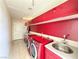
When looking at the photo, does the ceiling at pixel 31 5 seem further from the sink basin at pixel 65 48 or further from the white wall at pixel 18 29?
the white wall at pixel 18 29

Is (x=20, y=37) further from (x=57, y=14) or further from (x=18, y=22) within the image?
(x=57, y=14)

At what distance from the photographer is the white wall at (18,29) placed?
1094cm

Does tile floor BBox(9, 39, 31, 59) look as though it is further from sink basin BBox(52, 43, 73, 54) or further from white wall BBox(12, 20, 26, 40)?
white wall BBox(12, 20, 26, 40)

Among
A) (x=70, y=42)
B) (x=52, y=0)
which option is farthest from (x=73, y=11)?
(x=52, y=0)

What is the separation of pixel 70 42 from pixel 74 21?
0.43 m

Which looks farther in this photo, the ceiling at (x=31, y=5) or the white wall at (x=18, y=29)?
the white wall at (x=18, y=29)

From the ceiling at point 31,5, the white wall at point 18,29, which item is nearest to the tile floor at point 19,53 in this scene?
the ceiling at point 31,5

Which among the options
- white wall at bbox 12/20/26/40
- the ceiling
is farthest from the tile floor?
white wall at bbox 12/20/26/40

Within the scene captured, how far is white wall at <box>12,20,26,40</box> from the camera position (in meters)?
10.9

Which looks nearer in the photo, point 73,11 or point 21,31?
point 73,11

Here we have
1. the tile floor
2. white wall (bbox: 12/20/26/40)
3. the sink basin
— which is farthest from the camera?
white wall (bbox: 12/20/26/40)

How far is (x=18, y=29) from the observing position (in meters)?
11.1

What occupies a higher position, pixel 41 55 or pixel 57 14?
pixel 57 14

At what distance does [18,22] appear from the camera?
1109 centimetres
